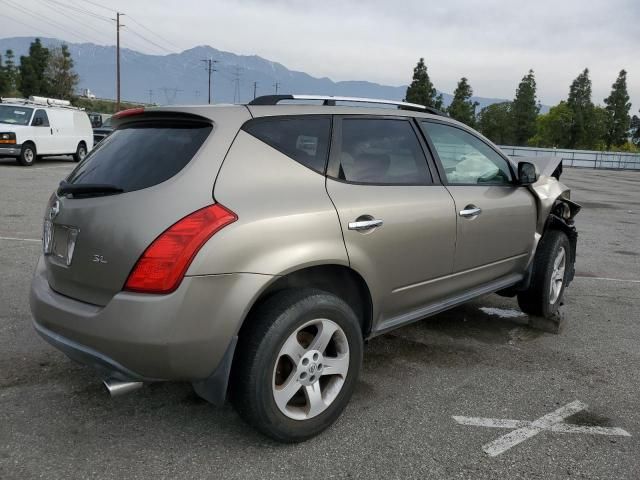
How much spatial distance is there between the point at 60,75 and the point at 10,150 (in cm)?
4910

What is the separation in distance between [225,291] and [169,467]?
2.83ft

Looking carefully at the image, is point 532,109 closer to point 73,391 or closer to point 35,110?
point 35,110

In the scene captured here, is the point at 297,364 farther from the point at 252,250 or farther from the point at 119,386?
the point at 119,386

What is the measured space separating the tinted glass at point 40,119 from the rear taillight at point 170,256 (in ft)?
56.5

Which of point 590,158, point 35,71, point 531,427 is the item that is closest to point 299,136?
point 531,427

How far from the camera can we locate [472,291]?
3.87 metres

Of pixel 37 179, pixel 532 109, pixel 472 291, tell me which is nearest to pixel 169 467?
pixel 472 291

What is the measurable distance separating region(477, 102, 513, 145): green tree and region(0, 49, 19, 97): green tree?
171 ft

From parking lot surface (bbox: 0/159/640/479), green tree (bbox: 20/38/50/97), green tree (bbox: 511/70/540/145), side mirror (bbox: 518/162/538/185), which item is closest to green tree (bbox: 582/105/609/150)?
green tree (bbox: 511/70/540/145)

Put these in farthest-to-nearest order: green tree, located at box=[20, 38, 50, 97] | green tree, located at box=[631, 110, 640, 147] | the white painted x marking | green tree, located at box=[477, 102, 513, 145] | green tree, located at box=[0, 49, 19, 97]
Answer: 1. green tree, located at box=[631, 110, 640, 147]
2. green tree, located at box=[477, 102, 513, 145]
3. green tree, located at box=[20, 38, 50, 97]
4. green tree, located at box=[0, 49, 19, 97]
5. the white painted x marking

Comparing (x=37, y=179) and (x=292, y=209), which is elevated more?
(x=292, y=209)

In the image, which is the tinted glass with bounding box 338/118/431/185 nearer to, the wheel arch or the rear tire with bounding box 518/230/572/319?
the wheel arch

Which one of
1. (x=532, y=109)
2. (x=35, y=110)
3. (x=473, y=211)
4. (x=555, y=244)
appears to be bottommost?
(x=555, y=244)

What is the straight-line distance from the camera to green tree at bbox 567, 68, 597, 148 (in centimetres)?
6144
